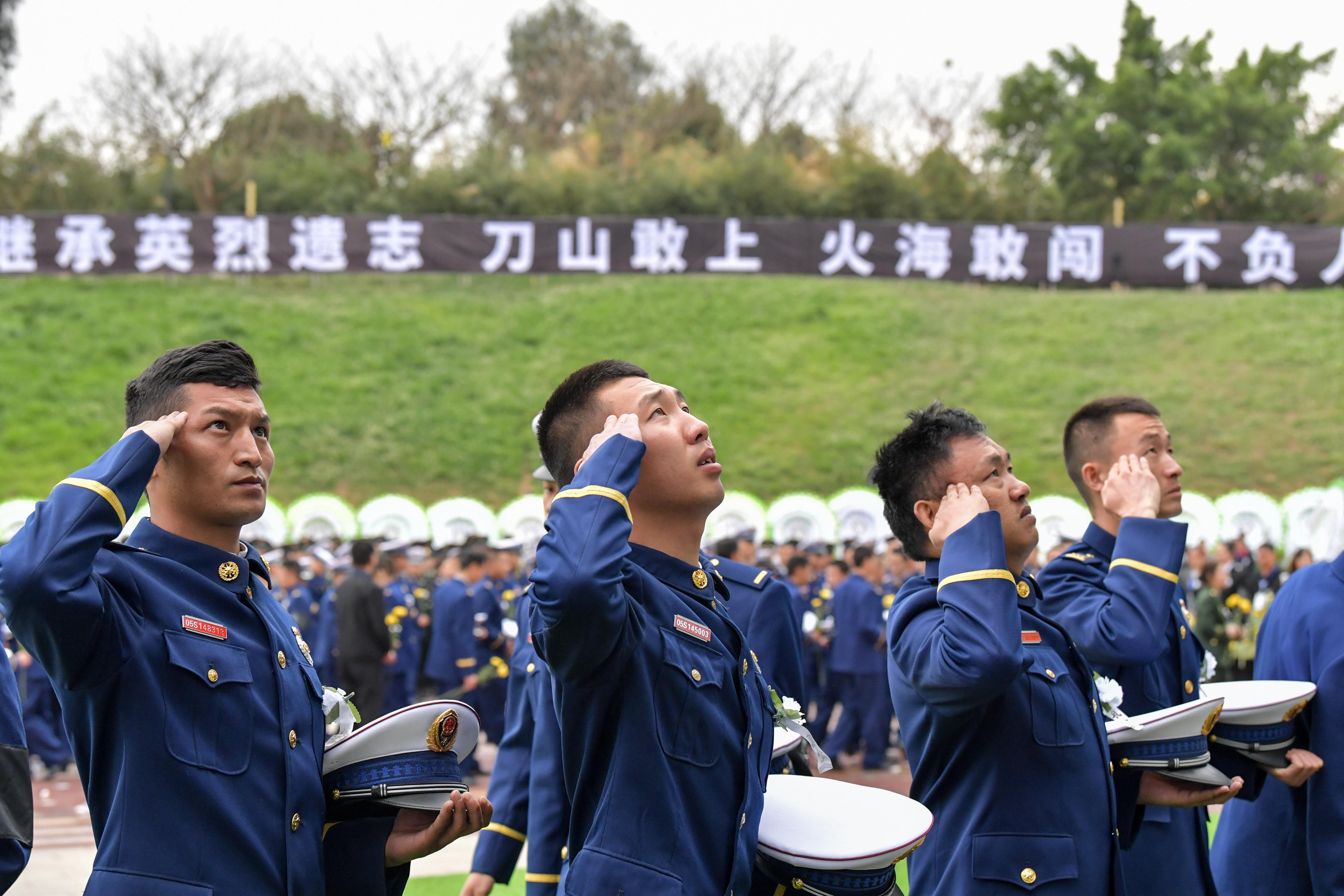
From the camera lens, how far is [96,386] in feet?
71.2

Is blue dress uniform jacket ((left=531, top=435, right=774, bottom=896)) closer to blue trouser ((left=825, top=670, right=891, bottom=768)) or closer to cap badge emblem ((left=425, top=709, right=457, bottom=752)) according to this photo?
cap badge emblem ((left=425, top=709, right=457, bottom=752))

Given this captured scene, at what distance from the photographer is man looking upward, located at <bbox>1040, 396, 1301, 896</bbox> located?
3.14 meters

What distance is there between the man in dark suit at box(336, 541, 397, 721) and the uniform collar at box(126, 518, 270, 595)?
7462 mm

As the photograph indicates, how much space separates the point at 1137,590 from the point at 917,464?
0.66 meters

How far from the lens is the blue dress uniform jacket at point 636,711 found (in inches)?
80.7

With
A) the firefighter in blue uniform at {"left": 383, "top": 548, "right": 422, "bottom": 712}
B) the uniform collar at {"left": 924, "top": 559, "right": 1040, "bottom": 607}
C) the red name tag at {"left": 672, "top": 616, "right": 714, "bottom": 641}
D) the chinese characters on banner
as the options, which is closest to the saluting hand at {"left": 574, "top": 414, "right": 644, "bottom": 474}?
the red name tag at {"left": 672, "top": 616, "right": 714, "bottom": 641}

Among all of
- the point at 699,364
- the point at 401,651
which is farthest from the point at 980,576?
the point at 699,364

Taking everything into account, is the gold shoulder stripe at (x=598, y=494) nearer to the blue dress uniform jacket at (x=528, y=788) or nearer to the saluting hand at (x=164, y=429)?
the blue dress uniform jacket at (x=528, y=788)

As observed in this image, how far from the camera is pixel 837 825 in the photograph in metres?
Answer: 2.34

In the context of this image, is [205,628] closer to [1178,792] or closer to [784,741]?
[784,741]

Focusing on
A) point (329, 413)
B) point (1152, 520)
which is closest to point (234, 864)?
point (1152, 520)

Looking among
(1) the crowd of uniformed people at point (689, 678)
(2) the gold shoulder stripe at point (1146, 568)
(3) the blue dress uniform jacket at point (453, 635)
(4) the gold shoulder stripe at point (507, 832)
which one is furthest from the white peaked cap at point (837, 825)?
(3) the blue dress uniform jacket at point (453, 635)

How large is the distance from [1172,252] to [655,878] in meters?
25.3

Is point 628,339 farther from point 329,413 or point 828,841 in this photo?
point 828,841
